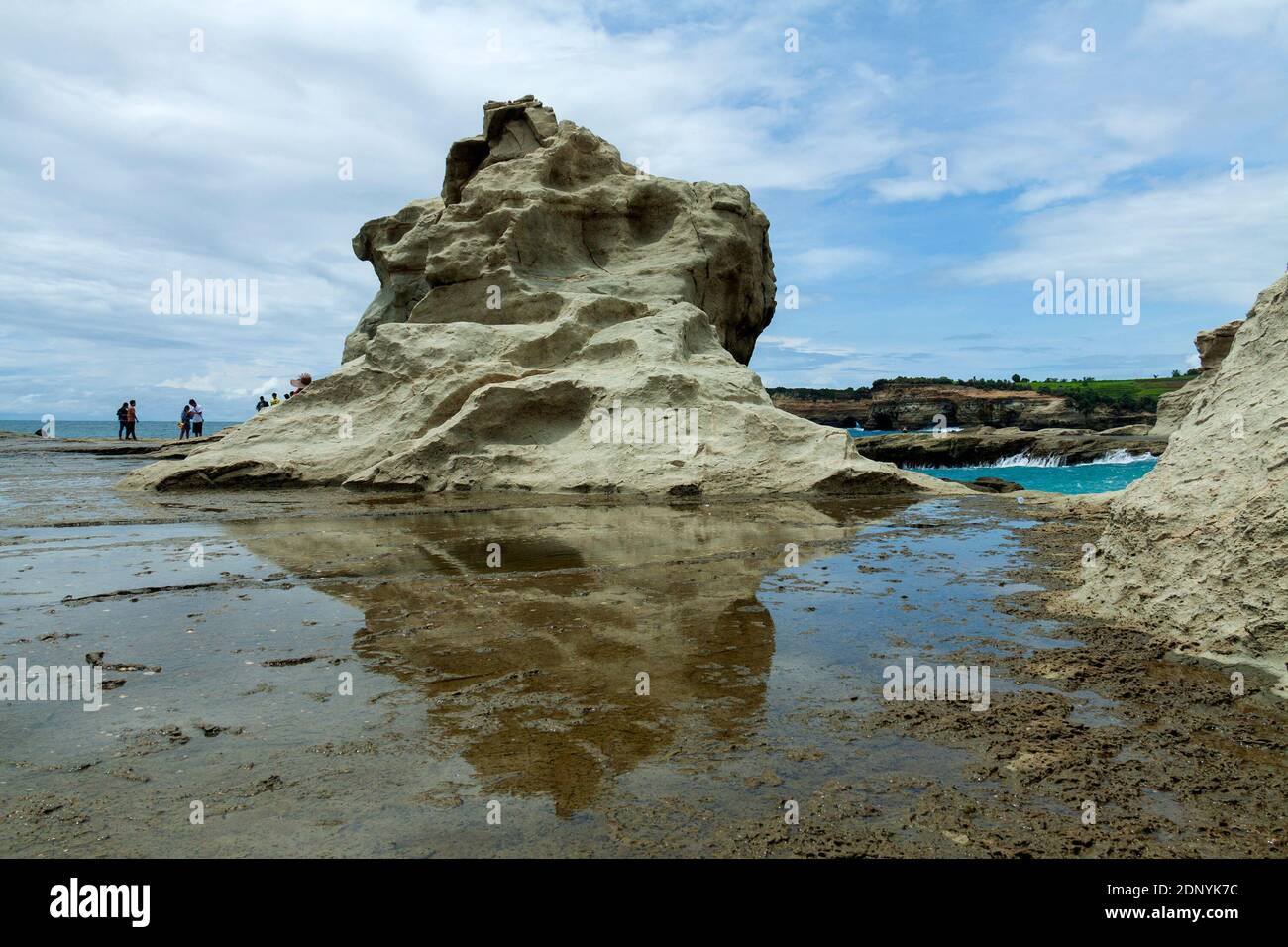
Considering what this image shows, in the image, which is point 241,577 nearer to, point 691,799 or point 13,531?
point 13,531

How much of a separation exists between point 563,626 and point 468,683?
3.42 feet

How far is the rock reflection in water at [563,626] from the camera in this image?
2.99 meters

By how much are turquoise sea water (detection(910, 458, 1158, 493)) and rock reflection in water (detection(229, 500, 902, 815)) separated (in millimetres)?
19517

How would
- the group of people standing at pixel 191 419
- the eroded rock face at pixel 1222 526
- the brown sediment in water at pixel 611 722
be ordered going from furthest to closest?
the group of people standing at pixel 191 419 → the eroded rock face at pixel 1222 526 → the brown sediment in water at pixel 611 722

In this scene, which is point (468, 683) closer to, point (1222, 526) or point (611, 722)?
point (611, 722)

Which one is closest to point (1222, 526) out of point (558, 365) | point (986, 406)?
point (558, 365)

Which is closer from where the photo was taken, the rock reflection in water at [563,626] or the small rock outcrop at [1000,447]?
the rock reflection in water at [563,626]

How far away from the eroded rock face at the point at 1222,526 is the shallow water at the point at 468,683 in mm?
650

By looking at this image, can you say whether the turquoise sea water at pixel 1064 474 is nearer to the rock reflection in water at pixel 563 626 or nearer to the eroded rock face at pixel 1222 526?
the rock reflection in water at pixel 563 626

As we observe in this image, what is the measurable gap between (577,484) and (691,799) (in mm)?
9607

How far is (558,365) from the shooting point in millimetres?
14133

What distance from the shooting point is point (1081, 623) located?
180 inches

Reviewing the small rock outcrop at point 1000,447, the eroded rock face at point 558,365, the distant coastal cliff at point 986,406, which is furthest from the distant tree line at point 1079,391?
the eroded rock face at point 558,365
